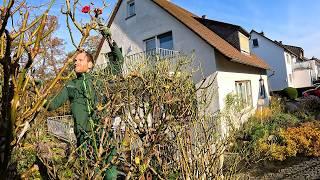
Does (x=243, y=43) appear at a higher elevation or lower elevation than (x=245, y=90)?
higher

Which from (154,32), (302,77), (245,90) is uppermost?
(154,32)

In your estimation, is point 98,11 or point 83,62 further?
point 83,62

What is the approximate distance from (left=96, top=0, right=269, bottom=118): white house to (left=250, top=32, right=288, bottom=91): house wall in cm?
1506

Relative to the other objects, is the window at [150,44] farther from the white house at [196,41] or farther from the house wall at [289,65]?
the house wall at [289,65]

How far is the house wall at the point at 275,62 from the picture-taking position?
115 feet

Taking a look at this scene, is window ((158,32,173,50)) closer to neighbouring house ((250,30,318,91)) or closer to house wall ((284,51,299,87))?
neighbouring house ((250,30,318,91))

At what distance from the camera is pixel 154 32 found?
17125 mm

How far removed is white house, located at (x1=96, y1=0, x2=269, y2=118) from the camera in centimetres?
1446

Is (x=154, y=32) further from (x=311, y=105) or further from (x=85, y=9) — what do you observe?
(x=85, y=9)

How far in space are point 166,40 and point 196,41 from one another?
2261 mm

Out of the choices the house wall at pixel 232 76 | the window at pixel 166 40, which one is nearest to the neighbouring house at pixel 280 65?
the house wall at pixel 232 76

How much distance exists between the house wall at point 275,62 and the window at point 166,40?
2083cm

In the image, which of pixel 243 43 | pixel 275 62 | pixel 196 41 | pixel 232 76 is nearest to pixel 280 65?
pixel 275 62

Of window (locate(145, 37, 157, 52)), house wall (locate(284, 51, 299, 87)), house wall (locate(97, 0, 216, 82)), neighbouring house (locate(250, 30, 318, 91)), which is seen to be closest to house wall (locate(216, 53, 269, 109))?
house wall (locate(97, 0, 216, 82))
